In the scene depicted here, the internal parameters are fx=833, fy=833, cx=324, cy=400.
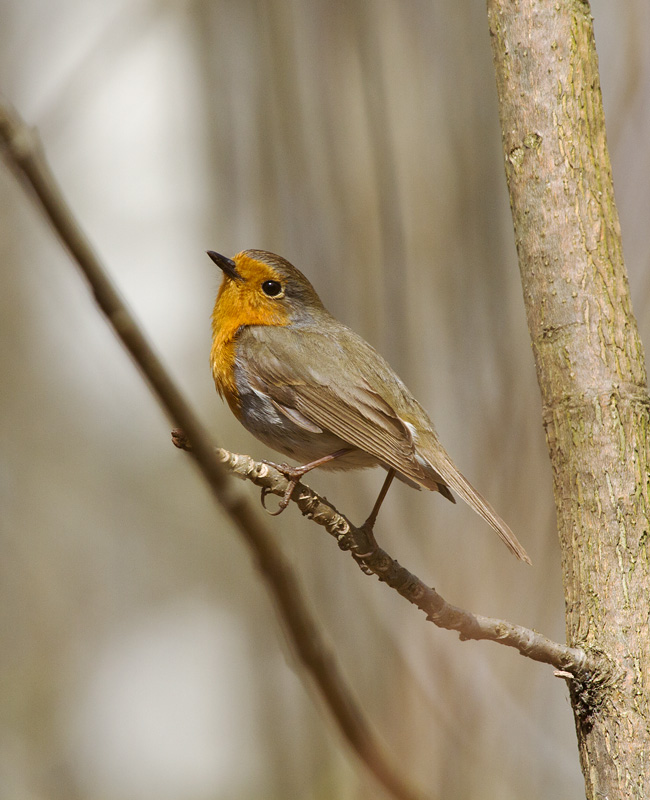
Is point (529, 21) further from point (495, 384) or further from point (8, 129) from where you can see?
point (8, 129)

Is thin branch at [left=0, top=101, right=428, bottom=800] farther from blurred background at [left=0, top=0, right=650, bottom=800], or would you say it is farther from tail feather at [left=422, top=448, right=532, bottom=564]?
tail feather at [left=422, top=448, right=532, bottom=564]

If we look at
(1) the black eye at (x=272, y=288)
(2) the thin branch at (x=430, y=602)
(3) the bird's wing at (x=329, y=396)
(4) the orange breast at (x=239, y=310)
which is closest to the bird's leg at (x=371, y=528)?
(2) the thin branch at (x=430, y=602)

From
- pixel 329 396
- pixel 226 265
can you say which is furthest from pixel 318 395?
pixel 226 265

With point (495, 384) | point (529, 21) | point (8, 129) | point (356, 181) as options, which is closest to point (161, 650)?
point (356, 181)

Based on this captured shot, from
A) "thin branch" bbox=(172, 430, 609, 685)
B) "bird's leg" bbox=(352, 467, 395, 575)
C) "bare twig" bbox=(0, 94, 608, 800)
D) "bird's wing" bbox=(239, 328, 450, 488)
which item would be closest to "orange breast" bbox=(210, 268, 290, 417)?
"bird's wing" bbox=(239, 328, 450, 488)

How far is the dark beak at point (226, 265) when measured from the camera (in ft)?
12.1

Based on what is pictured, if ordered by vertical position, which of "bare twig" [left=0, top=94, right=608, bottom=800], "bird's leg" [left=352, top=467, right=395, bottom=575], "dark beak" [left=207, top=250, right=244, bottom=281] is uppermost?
"dark beak" [left=207, top=250, right=244, bottom=281]

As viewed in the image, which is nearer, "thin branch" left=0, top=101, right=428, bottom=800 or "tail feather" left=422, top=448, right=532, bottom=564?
"thin branch" left=0, top=101, right=428, bottom=800

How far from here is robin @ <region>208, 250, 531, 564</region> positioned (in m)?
2.99

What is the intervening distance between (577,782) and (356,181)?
300 centimetres

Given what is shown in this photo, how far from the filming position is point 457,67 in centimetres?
355

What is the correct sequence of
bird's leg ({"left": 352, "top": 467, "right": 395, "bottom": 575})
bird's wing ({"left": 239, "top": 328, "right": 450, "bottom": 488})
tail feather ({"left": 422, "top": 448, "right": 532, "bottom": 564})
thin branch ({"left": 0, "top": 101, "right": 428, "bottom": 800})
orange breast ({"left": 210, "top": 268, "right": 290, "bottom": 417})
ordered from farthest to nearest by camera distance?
orange breast ({"left": 210, "top": 268, "right": 290, "bottom": 417}), bird's wing ({"left": 239, "top": 328, "right": 450, "bottom": 488}), tail feather ({"left": 422, "top": 448, "right": 532, "bottom": 564}), bird's leg ({"left": 352, "top": 467, "right": 395, "bottom": 575}), thin branch ({"left": 0, "top": 101, "right": 428, "bottom": 800})

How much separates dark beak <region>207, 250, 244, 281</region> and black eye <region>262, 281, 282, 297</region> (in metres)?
0.11

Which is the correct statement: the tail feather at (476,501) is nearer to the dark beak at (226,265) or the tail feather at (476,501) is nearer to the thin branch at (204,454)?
the dark beak at (226,265)
